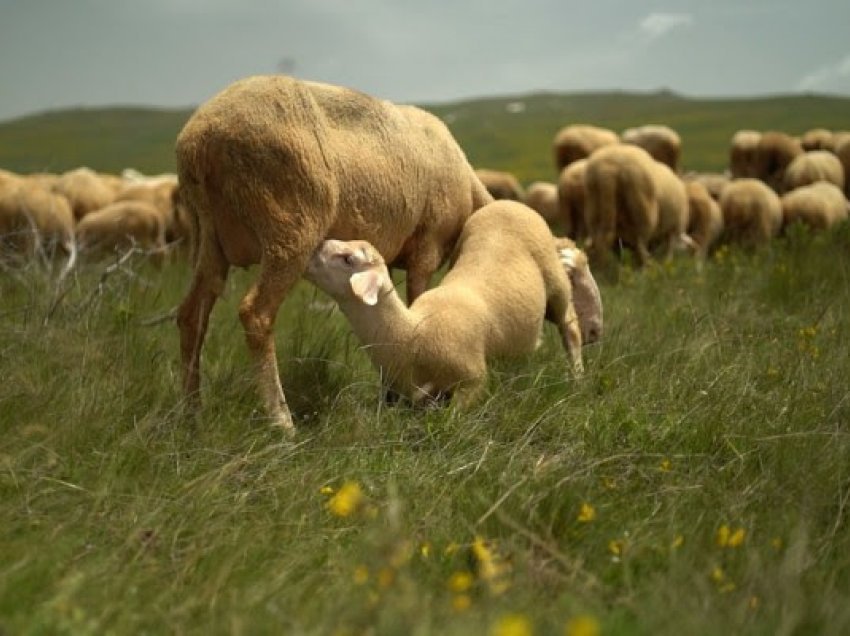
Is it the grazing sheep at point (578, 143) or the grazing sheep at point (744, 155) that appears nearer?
the grazing sheep at point (578, 143)

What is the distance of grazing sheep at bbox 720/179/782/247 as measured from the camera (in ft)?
40.7

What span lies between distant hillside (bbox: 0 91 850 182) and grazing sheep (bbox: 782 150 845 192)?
854 inches

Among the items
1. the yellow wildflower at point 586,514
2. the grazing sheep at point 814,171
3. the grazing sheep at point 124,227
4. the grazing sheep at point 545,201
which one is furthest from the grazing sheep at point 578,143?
the yellow wildflower at point 586,514

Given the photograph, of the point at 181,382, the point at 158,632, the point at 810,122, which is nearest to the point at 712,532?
the point at 158,632

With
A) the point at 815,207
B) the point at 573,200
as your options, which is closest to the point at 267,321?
the point at 573,200

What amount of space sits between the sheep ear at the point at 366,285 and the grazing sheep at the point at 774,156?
15237mm

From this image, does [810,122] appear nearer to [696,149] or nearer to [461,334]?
[696,149]

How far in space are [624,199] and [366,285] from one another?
20.4ft

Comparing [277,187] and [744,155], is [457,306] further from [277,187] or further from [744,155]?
[744,155]

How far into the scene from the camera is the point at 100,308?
588 cm

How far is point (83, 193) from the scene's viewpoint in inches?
511

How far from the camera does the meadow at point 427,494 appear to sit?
2.35 metres

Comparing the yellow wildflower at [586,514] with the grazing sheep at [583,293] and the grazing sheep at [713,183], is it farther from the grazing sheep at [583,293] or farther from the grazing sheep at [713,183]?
the grazing sheep at [713,183]

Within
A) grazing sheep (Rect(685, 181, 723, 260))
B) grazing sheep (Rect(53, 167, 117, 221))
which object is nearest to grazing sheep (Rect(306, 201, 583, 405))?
grazing sheep (Rect(685, 181, 723, 260))
